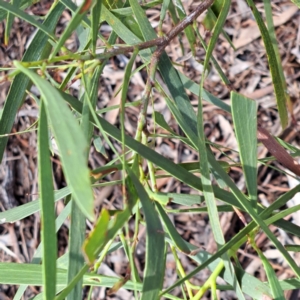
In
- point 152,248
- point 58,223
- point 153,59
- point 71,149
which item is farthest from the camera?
point 58,223

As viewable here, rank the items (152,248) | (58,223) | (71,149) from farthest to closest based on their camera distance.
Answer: (58,223) → (152,248) → (71,149)

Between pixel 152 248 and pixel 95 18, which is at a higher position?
pixel 95 18

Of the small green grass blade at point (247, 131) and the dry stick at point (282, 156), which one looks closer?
the small green grass blade at point (247, 131)

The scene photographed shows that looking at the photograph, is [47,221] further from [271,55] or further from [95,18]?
[271,55]

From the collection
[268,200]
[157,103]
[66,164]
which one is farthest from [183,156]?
[66,164]

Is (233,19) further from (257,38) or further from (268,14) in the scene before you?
(268,14)

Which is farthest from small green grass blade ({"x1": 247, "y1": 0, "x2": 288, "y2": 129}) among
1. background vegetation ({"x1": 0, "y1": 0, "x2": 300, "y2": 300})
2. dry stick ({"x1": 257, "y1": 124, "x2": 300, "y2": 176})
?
dry stick ({"x1": 257, "y1": 124, "x2": 300, "y2": 176})

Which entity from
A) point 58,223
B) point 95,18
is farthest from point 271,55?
point 58,223

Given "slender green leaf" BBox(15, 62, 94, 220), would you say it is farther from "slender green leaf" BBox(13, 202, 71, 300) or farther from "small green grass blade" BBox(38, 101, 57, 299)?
"slender green leaf" BBox(13, 202, 71, 300)

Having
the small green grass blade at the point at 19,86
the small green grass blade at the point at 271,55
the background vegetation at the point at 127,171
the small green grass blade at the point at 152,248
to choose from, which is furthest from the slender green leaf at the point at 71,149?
the small green grass blade at the point at 271,55

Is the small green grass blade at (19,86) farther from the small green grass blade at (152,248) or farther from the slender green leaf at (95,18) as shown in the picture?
the small green grass blade at (152,248)

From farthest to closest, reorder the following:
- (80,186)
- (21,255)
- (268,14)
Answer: (21,255), (268,14), (80,186)
